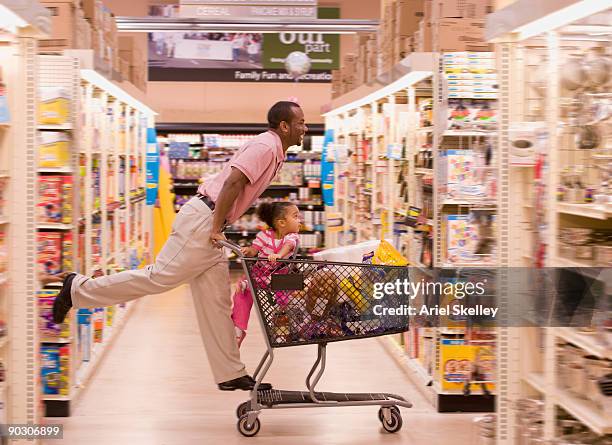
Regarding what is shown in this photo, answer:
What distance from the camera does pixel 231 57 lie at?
16.5 meters

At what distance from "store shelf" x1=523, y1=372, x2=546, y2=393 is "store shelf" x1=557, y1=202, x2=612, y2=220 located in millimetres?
770

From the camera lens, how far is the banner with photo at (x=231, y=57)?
53.0 feet

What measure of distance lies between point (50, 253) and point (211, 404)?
136 centimetres

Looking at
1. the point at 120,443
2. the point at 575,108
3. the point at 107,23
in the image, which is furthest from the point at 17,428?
the point at 107,23

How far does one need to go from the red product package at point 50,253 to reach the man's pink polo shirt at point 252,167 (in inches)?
40.5

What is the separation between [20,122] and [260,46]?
12.6m

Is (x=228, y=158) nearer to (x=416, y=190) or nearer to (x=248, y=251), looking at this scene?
(x=416, y=190)

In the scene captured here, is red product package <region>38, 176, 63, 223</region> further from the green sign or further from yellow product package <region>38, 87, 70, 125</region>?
the green sign

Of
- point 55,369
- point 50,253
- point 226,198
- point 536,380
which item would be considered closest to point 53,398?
point 55,369

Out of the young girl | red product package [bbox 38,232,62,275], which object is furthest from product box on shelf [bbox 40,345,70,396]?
the young girl

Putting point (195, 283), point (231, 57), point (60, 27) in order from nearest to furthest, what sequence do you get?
1. point (195, 283)
2. point (60, 27)
3. point (231, 57)

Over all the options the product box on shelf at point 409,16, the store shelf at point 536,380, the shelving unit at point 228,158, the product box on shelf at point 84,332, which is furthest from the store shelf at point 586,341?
the shelving unit at point 228,158

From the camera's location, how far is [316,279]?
15.6ft

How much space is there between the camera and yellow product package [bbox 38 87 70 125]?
5441 millimetres
